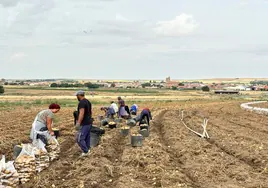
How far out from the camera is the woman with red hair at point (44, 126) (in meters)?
9.66

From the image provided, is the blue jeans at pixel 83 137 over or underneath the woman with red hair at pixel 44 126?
underneath

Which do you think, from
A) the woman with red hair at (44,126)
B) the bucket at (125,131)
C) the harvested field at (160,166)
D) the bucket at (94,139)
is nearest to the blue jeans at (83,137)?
the harvested field at (160,166)

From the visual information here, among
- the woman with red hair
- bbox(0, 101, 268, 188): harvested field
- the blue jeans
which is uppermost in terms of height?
the woman with red hair

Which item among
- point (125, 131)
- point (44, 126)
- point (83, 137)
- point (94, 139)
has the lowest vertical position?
point (125, 131)

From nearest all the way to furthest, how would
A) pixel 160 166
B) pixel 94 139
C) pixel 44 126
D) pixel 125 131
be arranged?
Result: pixel 160 166
pixel 44 126
pixel 94 139
pixel 125 131

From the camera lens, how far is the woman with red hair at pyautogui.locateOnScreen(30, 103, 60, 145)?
31.7 ft

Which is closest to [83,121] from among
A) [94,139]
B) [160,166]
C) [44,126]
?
[44,126]

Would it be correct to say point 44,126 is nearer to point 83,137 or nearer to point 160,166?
point 83,137

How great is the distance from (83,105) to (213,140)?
20.5ft

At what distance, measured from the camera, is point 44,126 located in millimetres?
9875

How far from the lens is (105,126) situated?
57.9 ft

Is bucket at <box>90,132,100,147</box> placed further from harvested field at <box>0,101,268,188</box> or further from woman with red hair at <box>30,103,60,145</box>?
woman with red hair at <box>30,103,60,145</box>

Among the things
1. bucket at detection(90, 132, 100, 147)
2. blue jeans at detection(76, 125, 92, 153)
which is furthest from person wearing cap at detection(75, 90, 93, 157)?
bucket at detection(90, 132, 100, 147)

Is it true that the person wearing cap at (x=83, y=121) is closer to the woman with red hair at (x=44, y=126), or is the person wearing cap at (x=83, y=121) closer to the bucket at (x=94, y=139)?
the woman with red hair at (x=44, y=126)
